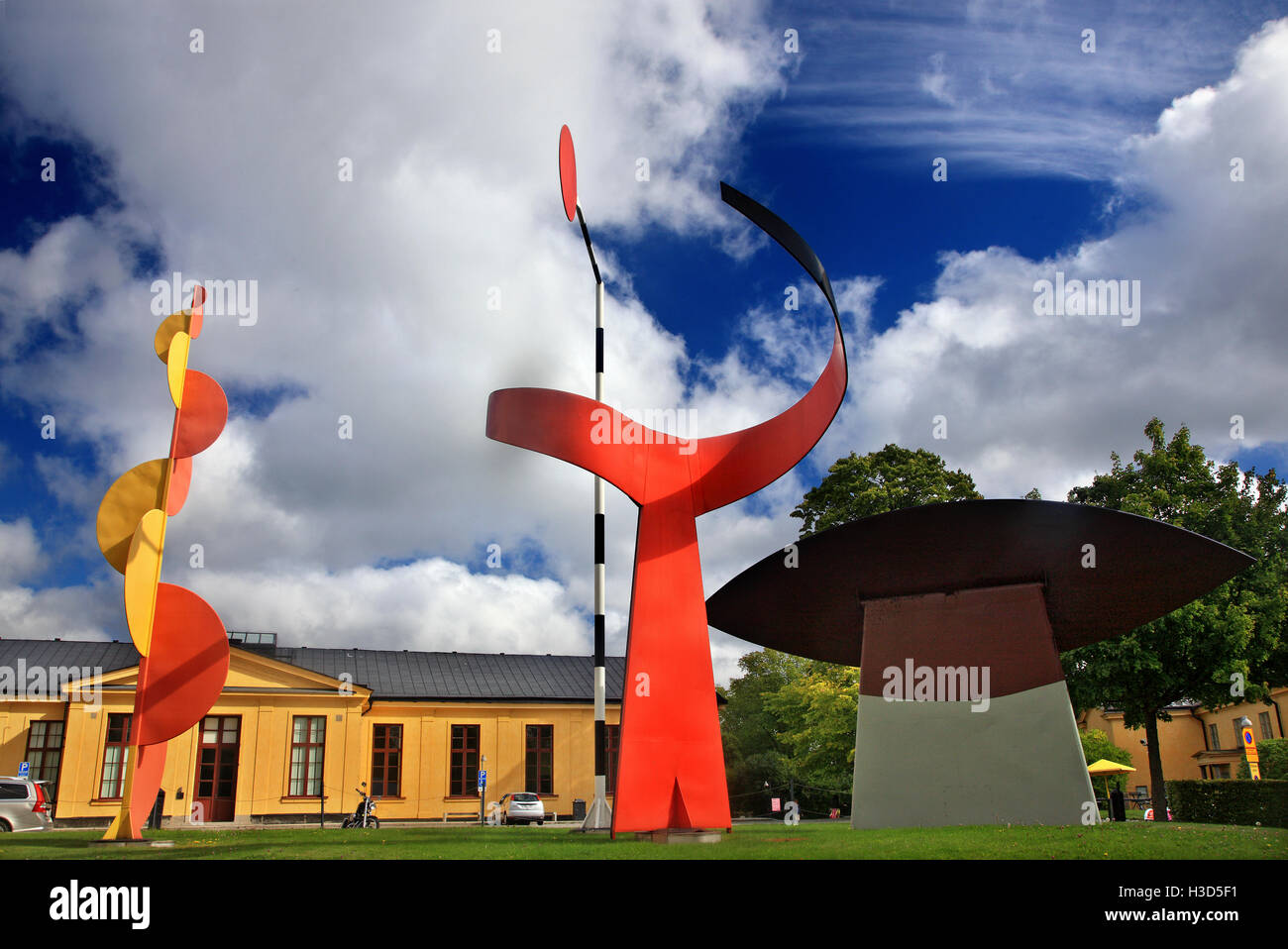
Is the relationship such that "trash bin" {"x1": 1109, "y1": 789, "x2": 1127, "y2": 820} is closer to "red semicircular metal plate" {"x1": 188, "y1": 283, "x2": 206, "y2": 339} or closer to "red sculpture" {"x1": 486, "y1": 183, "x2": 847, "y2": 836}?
"red sculpture" {"x1": 486, "y1": 183, "x2": 847, "y2": 836}

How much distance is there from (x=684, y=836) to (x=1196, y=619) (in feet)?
67.2

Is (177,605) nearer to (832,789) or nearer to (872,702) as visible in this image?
(872,702)

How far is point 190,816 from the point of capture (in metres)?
31.8

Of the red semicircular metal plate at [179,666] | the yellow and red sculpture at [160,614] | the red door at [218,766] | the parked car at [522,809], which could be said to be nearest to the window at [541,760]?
the parked car at [522,809]

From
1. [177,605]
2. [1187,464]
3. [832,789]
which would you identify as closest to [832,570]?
[177,605]

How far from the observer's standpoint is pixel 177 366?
14.4m

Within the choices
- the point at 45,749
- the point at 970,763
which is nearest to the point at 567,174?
the point at 970,763

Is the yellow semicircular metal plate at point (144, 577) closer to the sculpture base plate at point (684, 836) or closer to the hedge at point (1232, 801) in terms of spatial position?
the sculpture base plate at point (684, 836)

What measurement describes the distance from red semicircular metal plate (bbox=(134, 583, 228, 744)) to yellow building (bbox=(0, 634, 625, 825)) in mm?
21998

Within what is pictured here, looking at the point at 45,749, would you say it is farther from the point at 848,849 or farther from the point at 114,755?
the point at 848,849

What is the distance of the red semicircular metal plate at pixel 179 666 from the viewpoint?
1333 centimetres

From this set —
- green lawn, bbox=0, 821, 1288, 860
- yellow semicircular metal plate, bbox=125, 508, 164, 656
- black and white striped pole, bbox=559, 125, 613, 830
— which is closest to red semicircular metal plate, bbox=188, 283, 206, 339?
yellow semicircular metal plate, bbox=125, 508, 164, 656

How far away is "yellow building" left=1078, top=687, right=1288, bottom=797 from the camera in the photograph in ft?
144

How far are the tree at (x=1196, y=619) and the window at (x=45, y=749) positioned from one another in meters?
35.7
